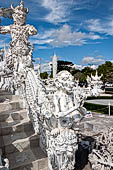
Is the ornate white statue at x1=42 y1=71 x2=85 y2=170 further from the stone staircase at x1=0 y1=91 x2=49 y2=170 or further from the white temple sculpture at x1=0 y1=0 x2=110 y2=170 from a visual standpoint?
the stone staircase at x1=0 y1=91 x2=49 y2=170

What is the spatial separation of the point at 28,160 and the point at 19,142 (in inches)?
22.3

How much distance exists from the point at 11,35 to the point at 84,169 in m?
6.03

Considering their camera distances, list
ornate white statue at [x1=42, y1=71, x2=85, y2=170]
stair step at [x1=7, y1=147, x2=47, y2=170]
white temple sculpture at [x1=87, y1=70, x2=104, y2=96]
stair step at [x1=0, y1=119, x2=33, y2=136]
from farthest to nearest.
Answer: stair step at [x1=0, y1=119, x2=33, y2=136] < white temple sculpture at [x1=87, y1=70, x2=104, y2=96] < stair step at [x1=7, y1=147, x2=47, y2=170] < ornate white statue at [x1=42, y1=71, x2=85, y2=170]

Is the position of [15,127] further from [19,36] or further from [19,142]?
[19,36]

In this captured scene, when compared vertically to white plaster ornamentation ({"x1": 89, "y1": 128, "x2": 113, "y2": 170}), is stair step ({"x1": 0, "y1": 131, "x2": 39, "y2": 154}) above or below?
above

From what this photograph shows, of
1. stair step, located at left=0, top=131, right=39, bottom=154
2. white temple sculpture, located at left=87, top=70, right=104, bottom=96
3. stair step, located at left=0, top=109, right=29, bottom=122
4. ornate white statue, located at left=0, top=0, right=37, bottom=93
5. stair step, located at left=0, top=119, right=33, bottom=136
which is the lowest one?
stair step, located at left=0, top=131, right=39, bottom=154

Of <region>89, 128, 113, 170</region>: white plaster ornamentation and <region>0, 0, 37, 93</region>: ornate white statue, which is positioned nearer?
<region>89, 128, 113, 170</region>: white plaster ornamentation

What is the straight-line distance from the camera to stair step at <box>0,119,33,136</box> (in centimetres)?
440

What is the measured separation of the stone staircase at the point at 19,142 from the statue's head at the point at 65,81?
1887 millimetres

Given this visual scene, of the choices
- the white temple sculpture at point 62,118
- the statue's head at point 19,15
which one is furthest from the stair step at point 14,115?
the statue's head at point 19,15

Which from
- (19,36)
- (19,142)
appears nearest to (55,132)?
(19,142)

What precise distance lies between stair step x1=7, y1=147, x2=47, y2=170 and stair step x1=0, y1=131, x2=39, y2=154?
13 centimetres

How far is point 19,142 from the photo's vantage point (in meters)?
4.08

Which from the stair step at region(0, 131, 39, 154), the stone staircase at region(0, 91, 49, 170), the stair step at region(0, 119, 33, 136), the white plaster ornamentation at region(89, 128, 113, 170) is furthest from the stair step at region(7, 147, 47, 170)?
the white plaster ornamentation at region(89, 128, 113, 170)
